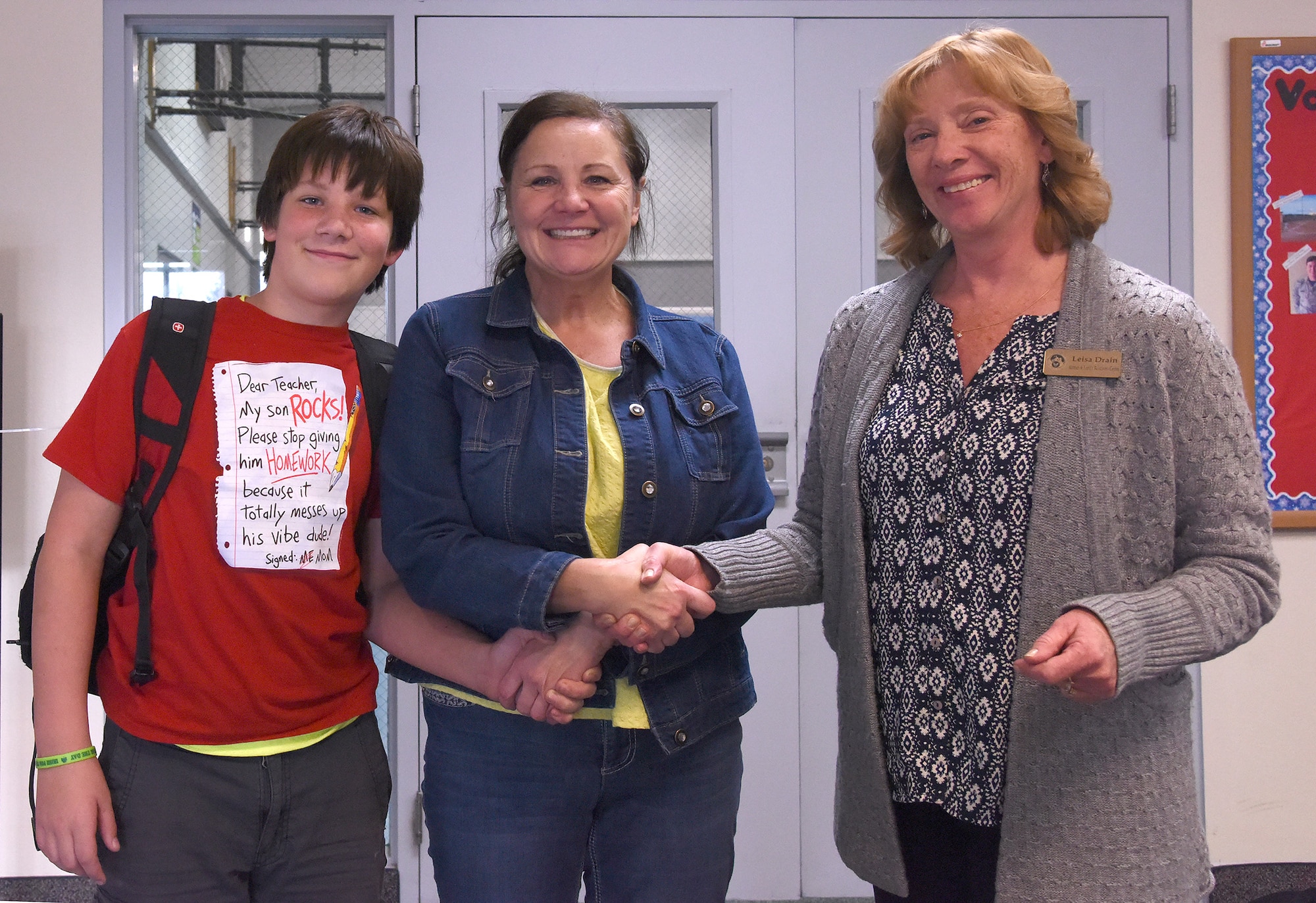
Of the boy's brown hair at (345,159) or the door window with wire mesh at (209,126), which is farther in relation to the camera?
the door window with wire mesh at (209,126)

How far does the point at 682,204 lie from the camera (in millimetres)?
2650

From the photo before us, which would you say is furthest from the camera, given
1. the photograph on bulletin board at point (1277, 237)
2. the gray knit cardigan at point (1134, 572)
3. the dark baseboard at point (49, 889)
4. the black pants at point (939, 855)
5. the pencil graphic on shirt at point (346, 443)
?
the photograph on bulletin board at point (1277, 237)

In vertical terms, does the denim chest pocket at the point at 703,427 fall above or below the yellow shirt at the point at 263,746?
above

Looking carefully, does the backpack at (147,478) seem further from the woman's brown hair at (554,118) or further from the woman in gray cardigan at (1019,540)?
the woman in gray cardigan at (1019,540)

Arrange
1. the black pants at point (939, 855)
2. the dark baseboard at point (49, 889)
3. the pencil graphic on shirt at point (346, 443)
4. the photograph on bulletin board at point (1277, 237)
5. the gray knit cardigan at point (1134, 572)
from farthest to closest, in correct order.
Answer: the photograph on bulletin board at point (1277, 237) < the dark baseboard at point (49, 889) < the pencil graphic on shirt at point (346, 443) < the black pants at point (939, 855) < the gray knit cardigan at point (1134, 572)

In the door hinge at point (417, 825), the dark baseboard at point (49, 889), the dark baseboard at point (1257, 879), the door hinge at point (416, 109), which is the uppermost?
the door hinge at point (416, 109)

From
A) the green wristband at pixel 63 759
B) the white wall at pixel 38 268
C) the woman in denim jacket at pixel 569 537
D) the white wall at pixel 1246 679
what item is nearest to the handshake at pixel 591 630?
the woman in denim jacket at pixel 569 537

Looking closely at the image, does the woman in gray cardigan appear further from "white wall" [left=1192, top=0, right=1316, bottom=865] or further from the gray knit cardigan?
"white wall" [left=1192, top=0, right=1316, bottom=865]

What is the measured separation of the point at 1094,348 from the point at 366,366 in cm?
93

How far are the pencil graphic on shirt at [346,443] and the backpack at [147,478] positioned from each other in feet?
0.60

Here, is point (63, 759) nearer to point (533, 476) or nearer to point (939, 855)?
point (533, 476)

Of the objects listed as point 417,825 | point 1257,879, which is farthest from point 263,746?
point 1257,879

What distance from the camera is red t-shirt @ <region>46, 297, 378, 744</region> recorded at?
4.01ft

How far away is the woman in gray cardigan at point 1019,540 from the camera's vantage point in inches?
43.6
